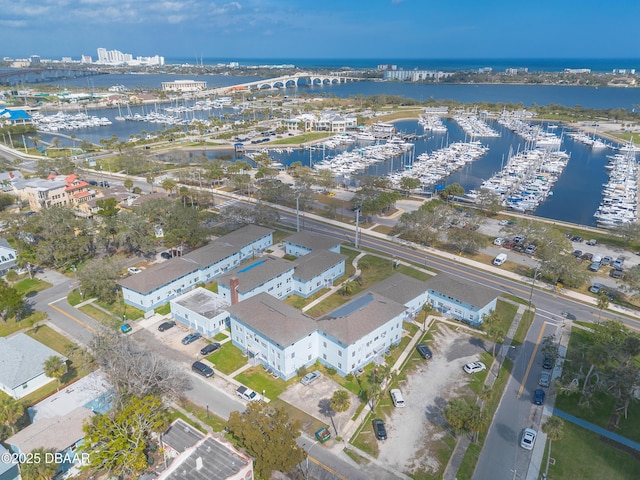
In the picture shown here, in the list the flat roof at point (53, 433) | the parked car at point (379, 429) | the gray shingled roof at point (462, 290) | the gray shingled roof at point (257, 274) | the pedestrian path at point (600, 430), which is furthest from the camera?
the gray shingled roof at point (257, 274)

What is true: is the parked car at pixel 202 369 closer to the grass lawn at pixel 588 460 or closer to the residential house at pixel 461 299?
Answer: the residential house at pixel 461 299

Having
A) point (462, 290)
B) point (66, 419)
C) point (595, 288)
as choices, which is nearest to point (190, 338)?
point (66, 419)

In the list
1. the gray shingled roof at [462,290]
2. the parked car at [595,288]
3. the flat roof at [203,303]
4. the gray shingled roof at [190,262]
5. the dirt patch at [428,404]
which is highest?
the gray shingled roof at [190,262]

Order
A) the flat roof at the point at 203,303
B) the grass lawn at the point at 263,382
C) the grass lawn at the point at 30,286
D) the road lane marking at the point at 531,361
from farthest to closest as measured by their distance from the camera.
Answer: the grass lawn at the point at 30,286 < the flat roof at the point at 203,303 < the road lane marking at the point at 531,361 < the grass lawn at the point at 263,382

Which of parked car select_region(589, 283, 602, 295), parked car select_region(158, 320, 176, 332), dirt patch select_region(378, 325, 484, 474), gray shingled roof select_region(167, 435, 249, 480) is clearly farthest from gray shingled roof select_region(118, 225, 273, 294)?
parked car select_region(589, 283, 602, 295)

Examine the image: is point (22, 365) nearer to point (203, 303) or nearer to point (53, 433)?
point (53, 433)

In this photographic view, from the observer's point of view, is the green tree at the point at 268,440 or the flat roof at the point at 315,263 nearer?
the green tree at the point at 268,440

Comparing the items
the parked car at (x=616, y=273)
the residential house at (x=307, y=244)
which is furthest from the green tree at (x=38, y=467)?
the parked car at (x=616, y=273)
